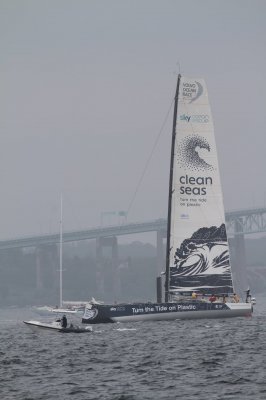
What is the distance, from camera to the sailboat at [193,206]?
6900 cm

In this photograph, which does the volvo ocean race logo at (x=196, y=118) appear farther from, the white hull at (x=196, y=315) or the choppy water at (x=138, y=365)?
the choppy water at (x=138, y=365)

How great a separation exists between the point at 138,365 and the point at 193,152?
31.8m

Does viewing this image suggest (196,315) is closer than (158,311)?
No

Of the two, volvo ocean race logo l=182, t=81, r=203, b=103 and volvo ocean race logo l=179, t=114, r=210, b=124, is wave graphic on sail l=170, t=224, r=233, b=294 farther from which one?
volvo ocean race logo l=182, t=81, r=203, b=103

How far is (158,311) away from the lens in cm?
6425

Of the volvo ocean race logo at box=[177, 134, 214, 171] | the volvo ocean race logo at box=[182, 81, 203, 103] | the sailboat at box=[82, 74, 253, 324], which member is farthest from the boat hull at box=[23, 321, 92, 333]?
the volvo ocean race logo at box=[182, 81, 203, 103]

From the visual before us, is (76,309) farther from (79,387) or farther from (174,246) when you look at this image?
(79,387)

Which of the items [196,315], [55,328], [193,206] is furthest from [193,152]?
[55,328]

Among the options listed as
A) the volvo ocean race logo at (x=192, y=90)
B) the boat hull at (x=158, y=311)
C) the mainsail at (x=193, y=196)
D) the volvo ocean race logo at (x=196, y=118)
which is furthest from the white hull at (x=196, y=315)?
the volvo ocean race logo at (x=192, y=90)

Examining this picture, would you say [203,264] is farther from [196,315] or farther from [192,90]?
[192,90]

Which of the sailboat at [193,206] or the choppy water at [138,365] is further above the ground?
the sailboat at [193,206]

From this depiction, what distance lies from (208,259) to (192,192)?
5121mm

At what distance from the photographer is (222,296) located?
232 feet

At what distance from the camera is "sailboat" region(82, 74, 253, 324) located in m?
69.0
